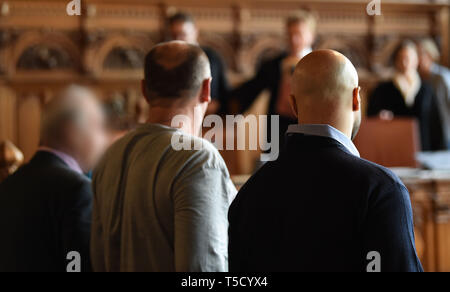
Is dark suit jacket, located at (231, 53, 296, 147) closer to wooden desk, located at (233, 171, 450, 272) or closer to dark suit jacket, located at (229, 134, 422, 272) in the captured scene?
wooden desk, located at (233, 171, 450, 272)

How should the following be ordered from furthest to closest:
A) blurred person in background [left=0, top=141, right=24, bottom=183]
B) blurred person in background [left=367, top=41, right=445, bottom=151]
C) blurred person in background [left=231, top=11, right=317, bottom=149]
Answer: blurred person in background [left=367, top=41, right=445, bottom=151] → blurred person in background [left=231, top=11, right=317, bottom=149] → blurred person in background [left=0, top=141, right=24, bottom=183]

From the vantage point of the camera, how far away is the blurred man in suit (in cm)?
184

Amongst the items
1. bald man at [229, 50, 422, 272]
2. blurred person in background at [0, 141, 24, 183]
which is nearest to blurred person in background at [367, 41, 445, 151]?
blurred person in background at [0, 141, 24, 183]

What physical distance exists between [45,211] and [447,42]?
19.4 ft

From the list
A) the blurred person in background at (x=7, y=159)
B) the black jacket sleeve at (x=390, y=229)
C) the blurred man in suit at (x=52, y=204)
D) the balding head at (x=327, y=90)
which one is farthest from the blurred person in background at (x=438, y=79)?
the black jacket sleeve at (x=390, y=229)

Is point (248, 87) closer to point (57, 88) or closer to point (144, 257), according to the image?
point (57, 88)

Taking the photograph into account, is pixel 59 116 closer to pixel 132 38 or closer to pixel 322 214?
pixel 322 214

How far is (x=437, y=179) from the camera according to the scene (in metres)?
3.91

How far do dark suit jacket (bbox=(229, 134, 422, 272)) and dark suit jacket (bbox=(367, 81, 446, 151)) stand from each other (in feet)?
14.2

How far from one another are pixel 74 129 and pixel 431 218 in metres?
2.77

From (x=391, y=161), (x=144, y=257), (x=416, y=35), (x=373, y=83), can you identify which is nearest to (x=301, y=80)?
(x=144, y=257)

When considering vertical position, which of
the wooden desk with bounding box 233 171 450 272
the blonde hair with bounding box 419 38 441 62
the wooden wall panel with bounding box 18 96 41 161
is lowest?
the wooden desk with bounding box 233 171 450 272

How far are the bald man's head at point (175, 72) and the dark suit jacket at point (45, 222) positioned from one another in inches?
17.0
